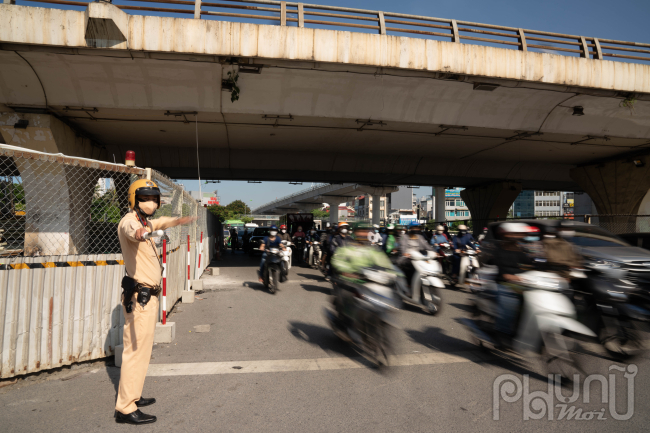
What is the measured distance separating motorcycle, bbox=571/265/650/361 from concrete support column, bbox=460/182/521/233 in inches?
805

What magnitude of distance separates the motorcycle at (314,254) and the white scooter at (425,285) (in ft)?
27.5

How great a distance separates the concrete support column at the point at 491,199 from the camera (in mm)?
25594

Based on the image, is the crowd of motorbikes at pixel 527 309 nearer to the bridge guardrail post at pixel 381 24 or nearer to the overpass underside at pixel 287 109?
the overpass underside at pixel 287 109

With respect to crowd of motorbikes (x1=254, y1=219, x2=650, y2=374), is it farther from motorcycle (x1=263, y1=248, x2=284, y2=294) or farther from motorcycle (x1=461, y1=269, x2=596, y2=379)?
motorcycle (x1=263, y1=248, x2=284, y2=294)

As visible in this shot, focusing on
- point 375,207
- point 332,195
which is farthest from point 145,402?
point 332,195

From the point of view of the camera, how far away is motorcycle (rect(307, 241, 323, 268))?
16112 mm

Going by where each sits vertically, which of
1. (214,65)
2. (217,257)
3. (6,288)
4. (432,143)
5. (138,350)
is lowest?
(217,257)

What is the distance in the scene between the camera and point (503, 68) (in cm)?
1204

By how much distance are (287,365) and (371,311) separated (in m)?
1.23

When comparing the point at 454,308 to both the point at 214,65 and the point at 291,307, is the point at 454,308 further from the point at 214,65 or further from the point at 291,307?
the point at 214,65

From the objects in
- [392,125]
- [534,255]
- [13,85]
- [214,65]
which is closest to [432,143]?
[392,125]

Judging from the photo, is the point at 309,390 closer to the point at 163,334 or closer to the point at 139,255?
the point at 139,255

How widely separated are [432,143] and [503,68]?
582cm

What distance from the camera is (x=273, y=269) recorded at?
10.2 meters
